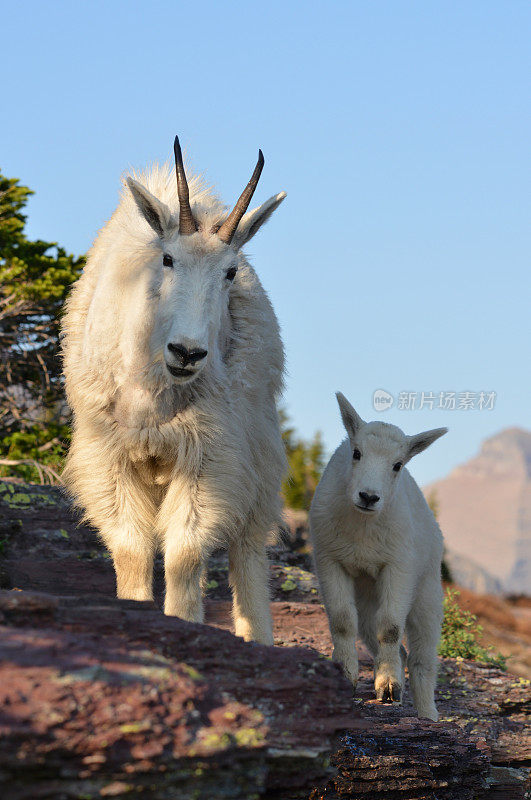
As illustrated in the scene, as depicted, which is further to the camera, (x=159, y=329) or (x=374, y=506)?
(x=374, y=506)

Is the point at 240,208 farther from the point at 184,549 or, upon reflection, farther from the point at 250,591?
the point at 250,591

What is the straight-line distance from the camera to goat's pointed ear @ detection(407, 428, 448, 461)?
695 cm

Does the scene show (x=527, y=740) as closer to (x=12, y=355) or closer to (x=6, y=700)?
(x=6, y=700)

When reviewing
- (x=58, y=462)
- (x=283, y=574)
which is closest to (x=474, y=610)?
(x=58, y=462)

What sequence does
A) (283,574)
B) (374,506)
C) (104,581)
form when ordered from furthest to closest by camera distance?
(283,574)
(104,581)
(374,506)

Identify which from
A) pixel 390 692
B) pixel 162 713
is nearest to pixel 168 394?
pixel 162 713

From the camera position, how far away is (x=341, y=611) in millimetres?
6395

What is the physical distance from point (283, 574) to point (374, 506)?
10.6ft

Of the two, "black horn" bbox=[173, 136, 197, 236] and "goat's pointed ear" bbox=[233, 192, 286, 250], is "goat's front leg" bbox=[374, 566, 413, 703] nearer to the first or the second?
"goat's pointed ear" bbox=[233, 192, 286, 250]

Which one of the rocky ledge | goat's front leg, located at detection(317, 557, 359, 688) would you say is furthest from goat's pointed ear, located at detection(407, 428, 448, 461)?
the rocky ledge

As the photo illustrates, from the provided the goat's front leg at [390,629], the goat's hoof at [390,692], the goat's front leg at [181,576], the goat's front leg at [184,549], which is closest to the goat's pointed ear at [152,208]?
the goat's front leg at [184,549]

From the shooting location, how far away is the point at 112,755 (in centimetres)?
284

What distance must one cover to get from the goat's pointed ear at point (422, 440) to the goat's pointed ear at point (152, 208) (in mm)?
2687

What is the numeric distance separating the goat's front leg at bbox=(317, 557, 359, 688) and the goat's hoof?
0.25 metres
